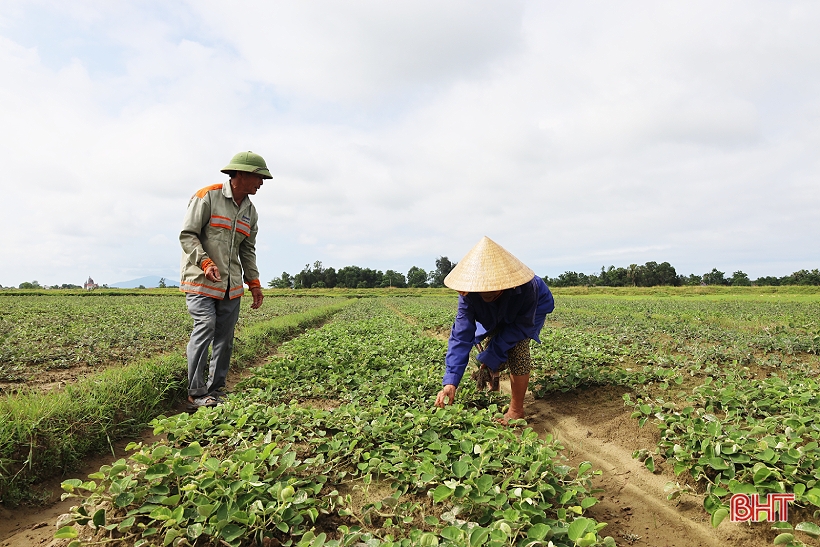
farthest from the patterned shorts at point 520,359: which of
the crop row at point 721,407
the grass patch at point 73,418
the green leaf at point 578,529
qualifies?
the grass patch at point 73,418

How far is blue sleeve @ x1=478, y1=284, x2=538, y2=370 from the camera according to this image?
3900 millimetres

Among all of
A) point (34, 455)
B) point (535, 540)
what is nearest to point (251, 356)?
point (34, 455)

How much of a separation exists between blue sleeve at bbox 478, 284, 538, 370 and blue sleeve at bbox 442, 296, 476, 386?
411 millimetres

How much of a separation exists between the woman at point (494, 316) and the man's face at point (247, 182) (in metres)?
2.22

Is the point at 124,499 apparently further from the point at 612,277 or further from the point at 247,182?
the point at 612,277

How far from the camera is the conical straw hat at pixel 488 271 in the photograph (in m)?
3.40

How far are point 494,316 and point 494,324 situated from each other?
0.32ft

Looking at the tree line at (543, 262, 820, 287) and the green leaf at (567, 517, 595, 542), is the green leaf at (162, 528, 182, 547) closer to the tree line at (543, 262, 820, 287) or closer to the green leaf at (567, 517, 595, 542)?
the green leaf at (567, 517, 595, 542)

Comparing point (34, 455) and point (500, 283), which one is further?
point (500, 283)

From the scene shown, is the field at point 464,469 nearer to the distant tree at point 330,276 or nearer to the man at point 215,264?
the man at point 215,264

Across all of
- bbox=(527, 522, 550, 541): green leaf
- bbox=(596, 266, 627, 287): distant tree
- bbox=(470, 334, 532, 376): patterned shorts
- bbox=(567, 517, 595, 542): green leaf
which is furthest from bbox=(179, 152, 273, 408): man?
bbox=(596, 266, 627, 287): distant tree

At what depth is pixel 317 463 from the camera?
245 cm

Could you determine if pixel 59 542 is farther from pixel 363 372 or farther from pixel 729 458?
pixel 729 458

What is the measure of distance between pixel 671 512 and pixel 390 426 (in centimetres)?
174
